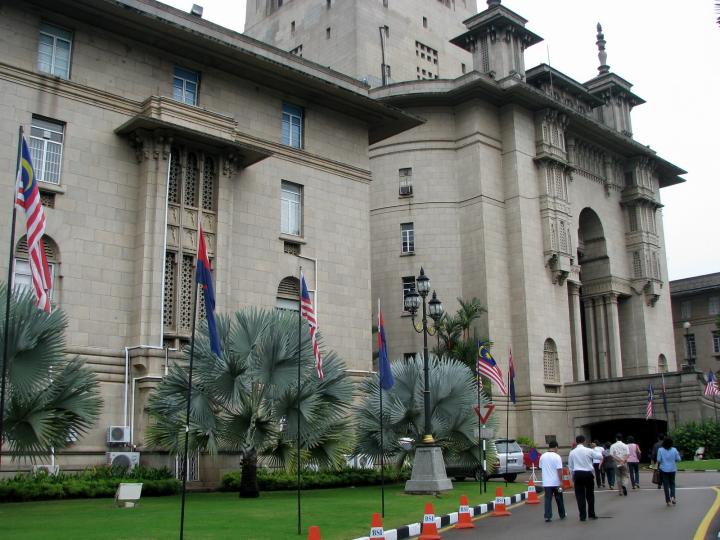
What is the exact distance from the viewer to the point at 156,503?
65.6 feet

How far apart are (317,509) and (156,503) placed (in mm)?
4640

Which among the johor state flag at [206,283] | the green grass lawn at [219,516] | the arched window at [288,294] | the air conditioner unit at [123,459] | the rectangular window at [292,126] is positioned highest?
the rectangular window at [292,126]

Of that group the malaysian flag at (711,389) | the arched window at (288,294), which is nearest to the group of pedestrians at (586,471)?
the arched window at (288,294)

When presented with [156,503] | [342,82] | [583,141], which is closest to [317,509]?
[156,503]

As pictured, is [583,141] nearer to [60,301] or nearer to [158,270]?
[158,270]

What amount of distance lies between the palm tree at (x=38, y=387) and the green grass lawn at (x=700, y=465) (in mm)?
25217

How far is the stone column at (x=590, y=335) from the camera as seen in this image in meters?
53.3

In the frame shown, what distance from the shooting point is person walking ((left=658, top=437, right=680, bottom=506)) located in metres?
18.0

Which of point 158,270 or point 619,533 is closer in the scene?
point 619,533

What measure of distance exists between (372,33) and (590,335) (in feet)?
85.0

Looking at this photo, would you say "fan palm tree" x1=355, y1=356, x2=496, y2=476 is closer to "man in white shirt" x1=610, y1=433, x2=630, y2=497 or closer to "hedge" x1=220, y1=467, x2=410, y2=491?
"hedge" x1=220, y1=467, x2=410, y2=491

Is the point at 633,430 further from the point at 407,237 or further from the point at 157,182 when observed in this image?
the point at 157,182

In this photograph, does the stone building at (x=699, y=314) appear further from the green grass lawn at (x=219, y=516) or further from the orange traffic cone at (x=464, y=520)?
the orange traffic cone at (x=464, y=520)

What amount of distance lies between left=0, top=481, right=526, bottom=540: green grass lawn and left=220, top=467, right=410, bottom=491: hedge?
1632 millimetres
